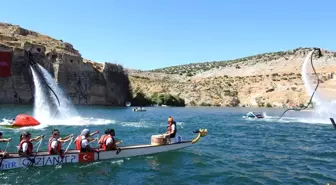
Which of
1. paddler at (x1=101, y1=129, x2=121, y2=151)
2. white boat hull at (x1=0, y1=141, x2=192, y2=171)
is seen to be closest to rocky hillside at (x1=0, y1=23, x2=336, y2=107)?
white boat hull at (x1=0, y1=141, x2=192, y2=171)

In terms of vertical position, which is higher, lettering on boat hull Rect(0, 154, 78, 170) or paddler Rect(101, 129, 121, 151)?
paddler Rect(101, 129, 121, 151)

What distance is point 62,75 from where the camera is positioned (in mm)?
89438

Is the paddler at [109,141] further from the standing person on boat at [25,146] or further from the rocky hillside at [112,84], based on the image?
the rocky hillside at [112,84]

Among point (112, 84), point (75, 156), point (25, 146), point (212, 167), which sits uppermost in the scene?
point (112, 84)

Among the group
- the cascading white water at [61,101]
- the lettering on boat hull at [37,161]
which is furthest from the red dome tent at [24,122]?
the lettering on boat hull at [37,161]

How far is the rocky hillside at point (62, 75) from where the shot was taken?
8150 cm

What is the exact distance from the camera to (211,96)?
126 m

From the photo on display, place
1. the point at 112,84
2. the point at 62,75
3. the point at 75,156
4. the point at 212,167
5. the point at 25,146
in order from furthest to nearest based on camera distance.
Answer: the point at 112,84 → the point at 62,75 → the point at 212,167 → the point at 75,156 → the point at 25,146

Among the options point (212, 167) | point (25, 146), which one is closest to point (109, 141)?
point (25, 146)

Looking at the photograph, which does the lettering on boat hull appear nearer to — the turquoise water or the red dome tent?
the turquoise water

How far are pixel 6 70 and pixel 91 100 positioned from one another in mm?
25707

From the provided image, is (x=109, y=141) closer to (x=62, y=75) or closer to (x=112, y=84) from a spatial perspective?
(x=62, y=75)

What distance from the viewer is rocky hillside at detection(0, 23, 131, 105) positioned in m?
81.5

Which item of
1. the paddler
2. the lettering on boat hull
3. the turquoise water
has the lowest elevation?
the turquoise water
